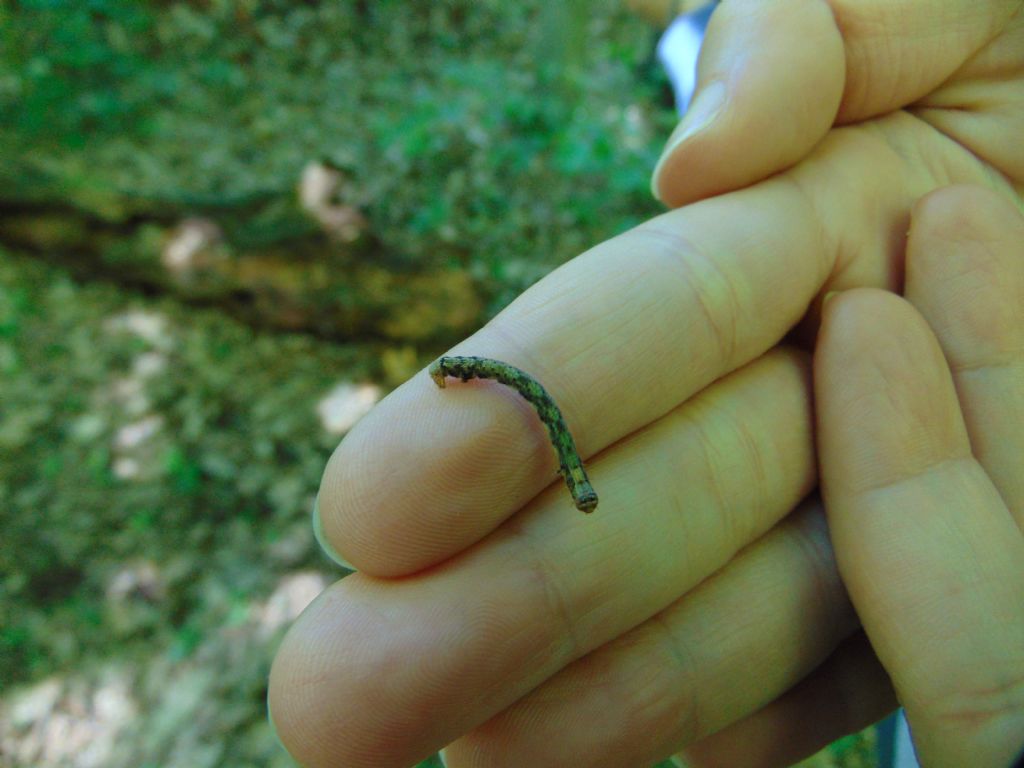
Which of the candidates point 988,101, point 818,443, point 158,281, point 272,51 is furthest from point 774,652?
point 272,51

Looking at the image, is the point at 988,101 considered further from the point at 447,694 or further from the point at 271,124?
the point at 271,124

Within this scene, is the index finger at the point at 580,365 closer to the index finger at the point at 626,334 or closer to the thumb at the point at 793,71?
the index finger at the point at 626,334

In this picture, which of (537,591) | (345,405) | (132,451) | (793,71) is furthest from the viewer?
(345,405)

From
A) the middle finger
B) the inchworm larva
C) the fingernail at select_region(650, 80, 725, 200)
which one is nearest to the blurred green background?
the middle finger

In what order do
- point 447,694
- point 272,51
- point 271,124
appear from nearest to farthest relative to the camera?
point 447,694, point 271,124, point 272,51

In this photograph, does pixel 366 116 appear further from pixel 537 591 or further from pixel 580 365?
pixel 537 591

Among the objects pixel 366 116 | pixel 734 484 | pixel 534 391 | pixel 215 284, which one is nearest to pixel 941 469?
pixel 734 484

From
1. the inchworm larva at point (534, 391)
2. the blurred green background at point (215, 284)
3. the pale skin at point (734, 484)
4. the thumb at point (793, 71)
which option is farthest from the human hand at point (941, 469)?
the blurred green background at point (215, 284)
